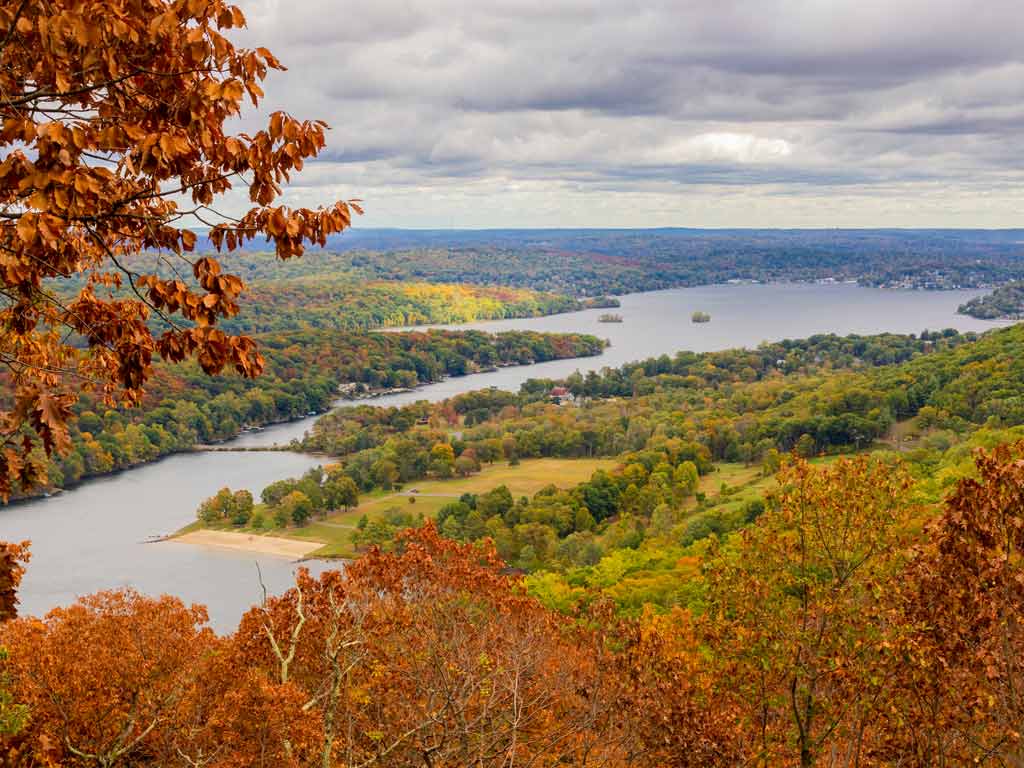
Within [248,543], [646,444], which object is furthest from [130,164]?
[646,444]

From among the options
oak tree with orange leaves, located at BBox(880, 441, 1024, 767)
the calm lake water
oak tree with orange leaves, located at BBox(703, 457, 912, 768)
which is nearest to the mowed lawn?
the calm lake water

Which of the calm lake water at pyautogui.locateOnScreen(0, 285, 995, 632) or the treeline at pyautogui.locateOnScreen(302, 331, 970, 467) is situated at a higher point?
the treeline at pyautogui.locateOnScreen(302, 331, 970, 467)

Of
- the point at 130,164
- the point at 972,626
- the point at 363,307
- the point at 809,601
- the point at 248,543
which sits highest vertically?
the point at 130,164

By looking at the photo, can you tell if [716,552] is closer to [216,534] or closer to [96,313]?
[96,313]

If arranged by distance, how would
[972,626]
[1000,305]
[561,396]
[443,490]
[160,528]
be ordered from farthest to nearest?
[1000,305] → [561,396] → [443,490] → [160,528] → [972,626]

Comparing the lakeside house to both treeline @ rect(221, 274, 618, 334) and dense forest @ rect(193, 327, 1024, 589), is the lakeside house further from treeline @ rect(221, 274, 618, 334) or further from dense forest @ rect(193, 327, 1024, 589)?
treeline @ rect(221, 274, 618, 334)

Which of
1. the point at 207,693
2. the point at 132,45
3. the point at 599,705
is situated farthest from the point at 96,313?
the point at 207,693

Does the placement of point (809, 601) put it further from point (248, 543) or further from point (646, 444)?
point (646, 444)
